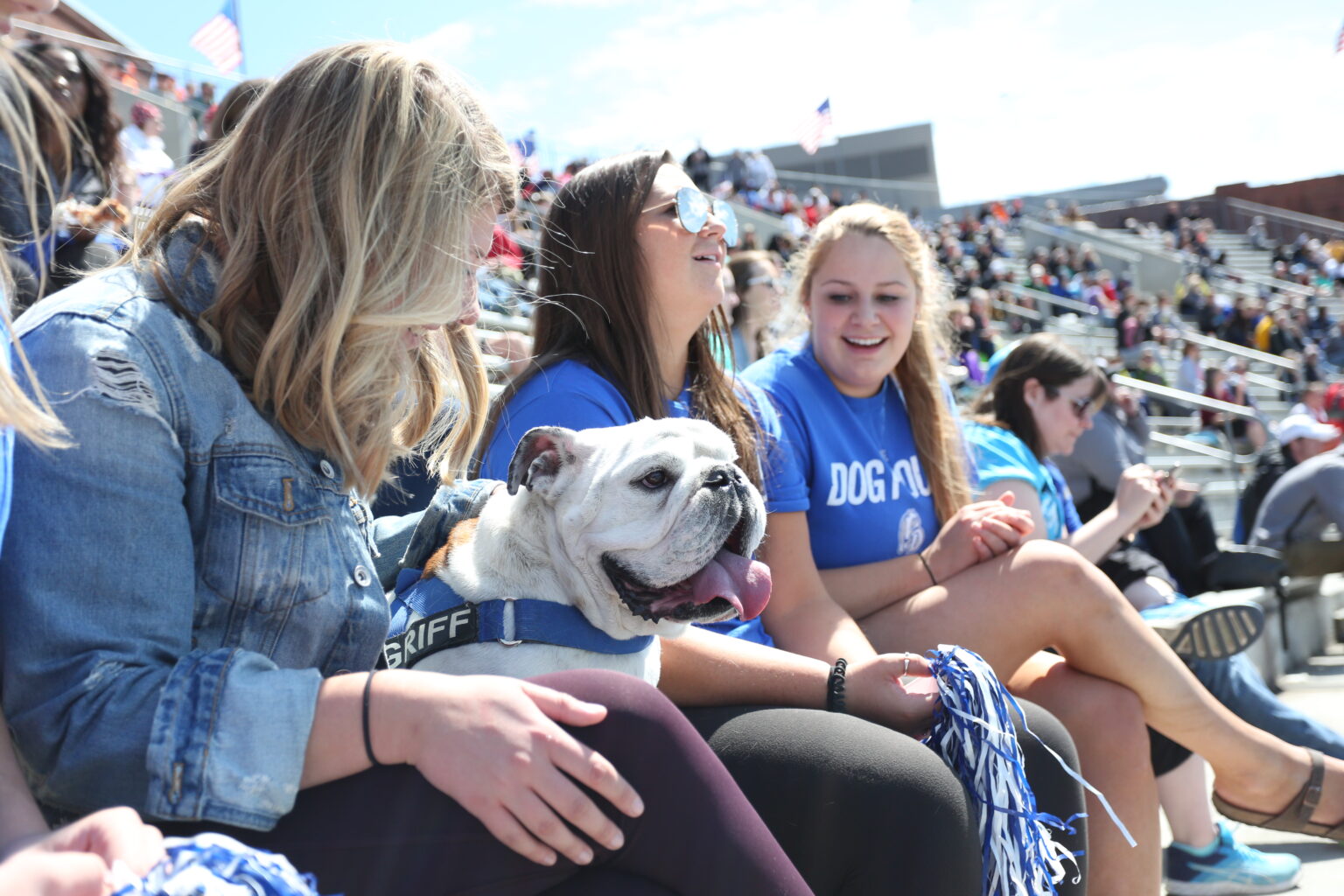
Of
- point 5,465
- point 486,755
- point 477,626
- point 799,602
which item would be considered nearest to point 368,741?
point 486,755

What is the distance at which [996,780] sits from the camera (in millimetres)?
2180

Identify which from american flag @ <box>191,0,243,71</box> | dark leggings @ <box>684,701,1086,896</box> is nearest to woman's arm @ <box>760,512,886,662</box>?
dark leggings @ <box>684,701,1086,896</box>

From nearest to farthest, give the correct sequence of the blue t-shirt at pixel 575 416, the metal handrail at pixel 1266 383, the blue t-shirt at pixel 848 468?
the blue t-shirt at pixel 575 416, the blue t-shirt at pixel 848 468, the metal handrail at pixel 1266 383

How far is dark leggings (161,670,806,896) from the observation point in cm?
147

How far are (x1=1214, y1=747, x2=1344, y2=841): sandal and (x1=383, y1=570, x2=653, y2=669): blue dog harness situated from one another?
1974 mm

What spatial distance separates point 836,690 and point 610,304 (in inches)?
48.2

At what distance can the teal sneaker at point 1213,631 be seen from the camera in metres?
3.71

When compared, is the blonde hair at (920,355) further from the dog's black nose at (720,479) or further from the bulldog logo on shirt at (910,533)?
the dog's black nose at (720,479)

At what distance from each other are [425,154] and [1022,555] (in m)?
1.93

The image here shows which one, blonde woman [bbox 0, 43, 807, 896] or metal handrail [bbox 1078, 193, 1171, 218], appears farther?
Result: metal handrail [bbox 1078, 193, 1171, 218]

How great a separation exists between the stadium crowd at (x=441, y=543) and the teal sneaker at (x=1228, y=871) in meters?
0.01

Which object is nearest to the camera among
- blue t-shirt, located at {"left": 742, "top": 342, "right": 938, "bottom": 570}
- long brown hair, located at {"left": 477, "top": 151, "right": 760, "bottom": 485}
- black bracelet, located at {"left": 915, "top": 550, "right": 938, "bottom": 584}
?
long brown hair, located at {"left": 477, "top": 151, "right": 760, "bottom": 485}

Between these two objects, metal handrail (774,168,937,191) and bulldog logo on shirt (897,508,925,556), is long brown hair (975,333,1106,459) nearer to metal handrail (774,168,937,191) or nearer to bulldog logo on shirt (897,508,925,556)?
bulldog logo on shirt (897,508,925,556)

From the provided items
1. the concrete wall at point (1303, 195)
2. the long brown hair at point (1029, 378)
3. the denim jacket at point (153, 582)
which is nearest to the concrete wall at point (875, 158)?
the concrete wall at point (1303, 195)
